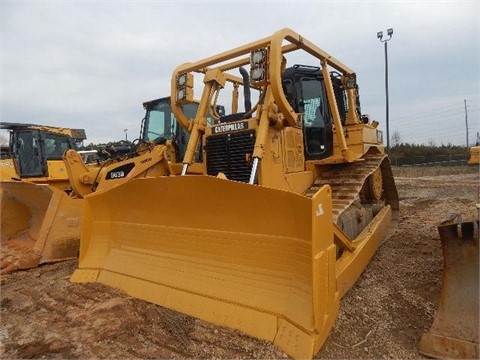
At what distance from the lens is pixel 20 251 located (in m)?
5.17

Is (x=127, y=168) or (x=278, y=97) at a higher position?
(x=278, y=97)

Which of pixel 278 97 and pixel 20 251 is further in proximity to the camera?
pixel 20 251

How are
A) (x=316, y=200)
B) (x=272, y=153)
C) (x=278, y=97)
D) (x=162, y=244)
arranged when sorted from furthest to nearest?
(x=272, y=153) < (x=278, y=97) < (x=162, y=244) < (x=316, y=200)

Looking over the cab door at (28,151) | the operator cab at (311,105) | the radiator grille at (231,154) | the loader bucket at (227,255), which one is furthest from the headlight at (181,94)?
the cab door at (28,151)

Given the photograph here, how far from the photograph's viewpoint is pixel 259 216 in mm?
3137

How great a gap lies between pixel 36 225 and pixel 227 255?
3863 millimetres

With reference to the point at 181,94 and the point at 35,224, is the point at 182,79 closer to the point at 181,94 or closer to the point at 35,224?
the point at 181,94

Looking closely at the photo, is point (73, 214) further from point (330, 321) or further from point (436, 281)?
point (436, 281)

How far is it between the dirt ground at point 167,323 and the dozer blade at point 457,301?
19cm

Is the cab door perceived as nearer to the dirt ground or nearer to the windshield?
the windshield

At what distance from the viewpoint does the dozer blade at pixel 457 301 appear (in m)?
2.66

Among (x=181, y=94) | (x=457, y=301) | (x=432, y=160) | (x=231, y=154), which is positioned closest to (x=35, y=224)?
(x=181, y=94)

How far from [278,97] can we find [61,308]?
2956 millimetres

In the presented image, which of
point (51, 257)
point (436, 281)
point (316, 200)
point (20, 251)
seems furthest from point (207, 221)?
point (20, 251)
